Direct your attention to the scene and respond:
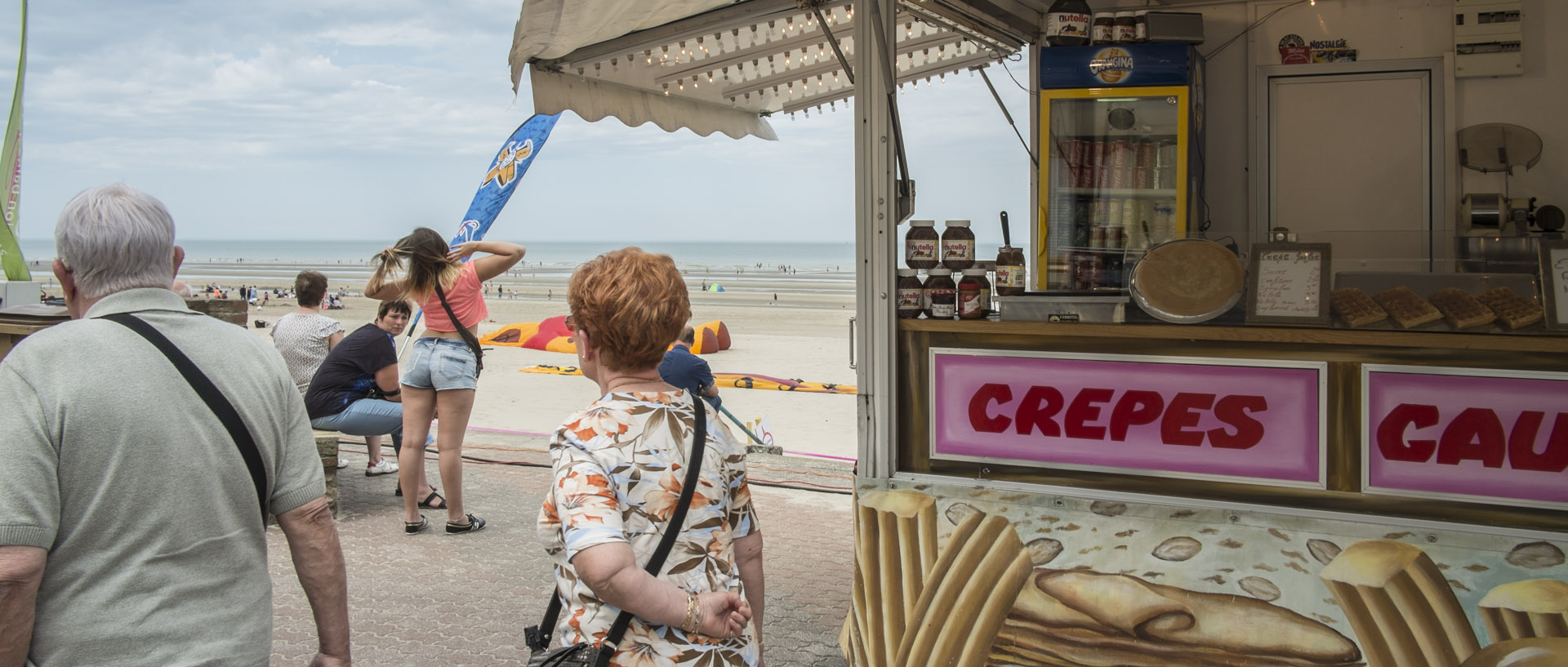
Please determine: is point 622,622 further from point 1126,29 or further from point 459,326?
point 1126,29

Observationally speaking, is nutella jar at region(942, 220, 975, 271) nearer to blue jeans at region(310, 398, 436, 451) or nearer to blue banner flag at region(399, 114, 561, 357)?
blue jeans at region(310, 398, 436, 451)

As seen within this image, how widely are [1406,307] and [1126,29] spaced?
2.07 m

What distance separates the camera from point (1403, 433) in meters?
2.92

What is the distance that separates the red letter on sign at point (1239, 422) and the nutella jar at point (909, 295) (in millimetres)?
981

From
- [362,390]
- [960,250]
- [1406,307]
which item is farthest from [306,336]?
[1406,307]

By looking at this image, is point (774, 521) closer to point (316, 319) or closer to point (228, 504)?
point (316, 319)

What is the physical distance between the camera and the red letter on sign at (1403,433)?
289cm

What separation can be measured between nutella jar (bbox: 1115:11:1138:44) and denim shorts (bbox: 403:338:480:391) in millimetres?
3469

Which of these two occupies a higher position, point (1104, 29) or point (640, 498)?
point (1104, 29)

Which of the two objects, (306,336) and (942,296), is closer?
(942,296)

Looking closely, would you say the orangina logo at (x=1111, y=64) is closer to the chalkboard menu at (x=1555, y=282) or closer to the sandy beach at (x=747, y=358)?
the chalkboard menu at (x=1555, y=282)

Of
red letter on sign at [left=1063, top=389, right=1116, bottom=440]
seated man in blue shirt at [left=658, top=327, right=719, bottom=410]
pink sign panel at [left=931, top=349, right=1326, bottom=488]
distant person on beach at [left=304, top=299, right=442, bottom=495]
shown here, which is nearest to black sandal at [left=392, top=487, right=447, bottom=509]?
distant person on beach at [left=304, top=299, right=442, bottom=495]

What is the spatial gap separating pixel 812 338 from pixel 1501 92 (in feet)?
52.6

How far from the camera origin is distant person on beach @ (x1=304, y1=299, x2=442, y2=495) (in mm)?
6156
